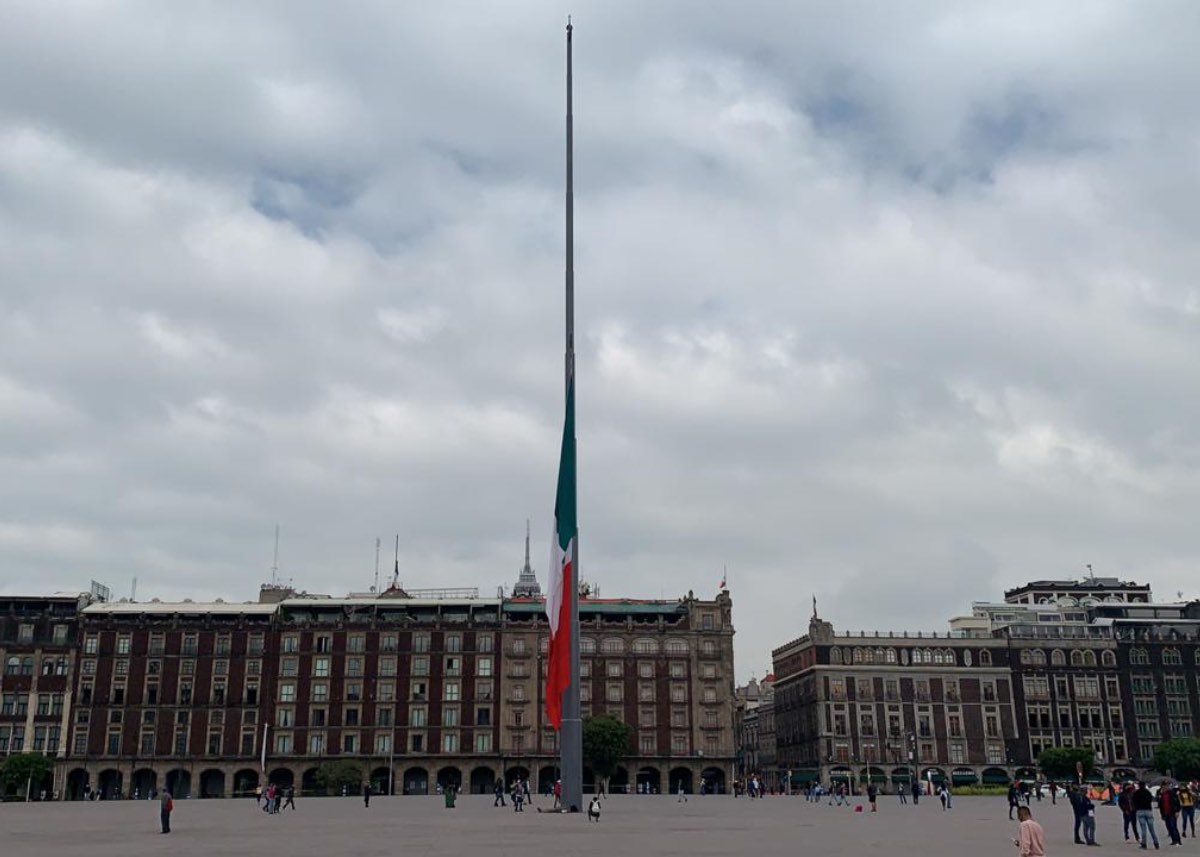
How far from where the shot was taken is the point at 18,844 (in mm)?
30406

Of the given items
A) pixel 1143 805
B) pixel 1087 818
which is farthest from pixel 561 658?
pixel 1143 805

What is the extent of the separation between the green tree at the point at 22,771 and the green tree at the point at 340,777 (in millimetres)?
21775

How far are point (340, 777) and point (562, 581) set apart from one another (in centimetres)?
6308

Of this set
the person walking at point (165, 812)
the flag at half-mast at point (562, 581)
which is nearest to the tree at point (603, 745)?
the flag at half-mast at point (562, 581)

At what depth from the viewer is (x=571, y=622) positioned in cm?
3703

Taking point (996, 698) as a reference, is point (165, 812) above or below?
below

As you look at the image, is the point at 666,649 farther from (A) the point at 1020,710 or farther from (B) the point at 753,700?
(B) the point at 753,700

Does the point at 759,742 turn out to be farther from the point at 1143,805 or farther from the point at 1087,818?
the point at 1143,805

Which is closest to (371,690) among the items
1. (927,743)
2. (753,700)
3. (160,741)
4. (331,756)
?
(331,756)

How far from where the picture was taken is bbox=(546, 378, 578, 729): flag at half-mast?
37031 mm

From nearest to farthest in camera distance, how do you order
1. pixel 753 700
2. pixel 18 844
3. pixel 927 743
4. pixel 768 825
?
pixel 18 844 → pixel 768 825 → pixel 927 743 → pixel 753 700

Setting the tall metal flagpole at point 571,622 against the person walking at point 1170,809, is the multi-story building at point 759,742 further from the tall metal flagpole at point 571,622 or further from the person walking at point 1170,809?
the person walking at point 1170,809

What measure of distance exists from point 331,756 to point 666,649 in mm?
31677

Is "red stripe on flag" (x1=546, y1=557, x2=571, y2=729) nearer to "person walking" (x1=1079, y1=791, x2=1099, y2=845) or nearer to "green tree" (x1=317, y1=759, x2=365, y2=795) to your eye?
"person walking" (x1=1079, y1=791, x2=1099, y2=845)
